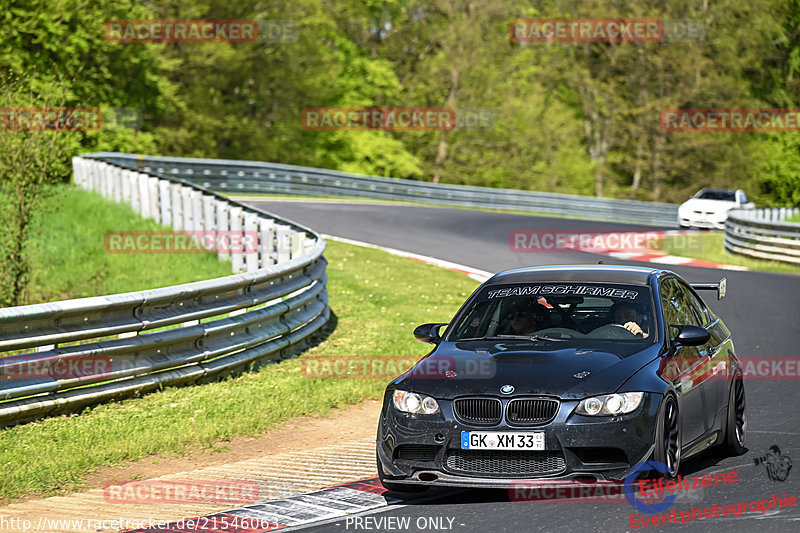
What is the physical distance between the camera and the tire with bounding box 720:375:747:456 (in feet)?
26.9

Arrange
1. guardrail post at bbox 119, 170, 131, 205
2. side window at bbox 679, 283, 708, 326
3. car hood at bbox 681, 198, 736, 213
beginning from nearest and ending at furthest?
side window at bbox 679, 283, 708, 326 < guardrail post at bbox 119, 170, 131, 205 < car hood at bbox 681, 198, 736, 213

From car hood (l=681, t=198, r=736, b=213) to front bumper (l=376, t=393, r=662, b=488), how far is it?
31.5 meters

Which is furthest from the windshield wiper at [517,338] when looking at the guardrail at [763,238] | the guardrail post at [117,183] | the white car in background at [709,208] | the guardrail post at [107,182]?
the white car in background at [709,208]

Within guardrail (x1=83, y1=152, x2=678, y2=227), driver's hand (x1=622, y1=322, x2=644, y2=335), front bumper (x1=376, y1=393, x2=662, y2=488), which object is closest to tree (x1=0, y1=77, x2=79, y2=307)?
driver's hand (x1=622, y1=322, x2=644, y2=335)

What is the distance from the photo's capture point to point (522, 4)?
71.4 meters

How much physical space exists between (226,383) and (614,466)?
5.22 metres

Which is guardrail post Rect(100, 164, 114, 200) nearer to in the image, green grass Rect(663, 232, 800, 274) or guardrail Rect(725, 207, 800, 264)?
green grass Rect(663, 232, 800, 274)

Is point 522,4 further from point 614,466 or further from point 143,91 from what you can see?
point 614,466

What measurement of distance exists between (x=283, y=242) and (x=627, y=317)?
9.87 meters

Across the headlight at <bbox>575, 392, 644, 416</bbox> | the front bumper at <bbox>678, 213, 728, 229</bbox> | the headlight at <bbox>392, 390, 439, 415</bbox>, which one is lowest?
the front bumper at <bbox>678, 213, 728, 229</bbox>

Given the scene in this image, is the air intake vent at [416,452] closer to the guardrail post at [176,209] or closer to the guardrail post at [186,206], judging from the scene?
Answer: the guardrail post at [186,206]

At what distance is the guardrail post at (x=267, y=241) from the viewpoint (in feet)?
57.5

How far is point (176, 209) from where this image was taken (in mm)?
22297

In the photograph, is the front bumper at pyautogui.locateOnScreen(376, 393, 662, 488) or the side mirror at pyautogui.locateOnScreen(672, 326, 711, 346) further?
the side mirror at pyautogui.locateOnScreen(672, 326, 711, 346)
